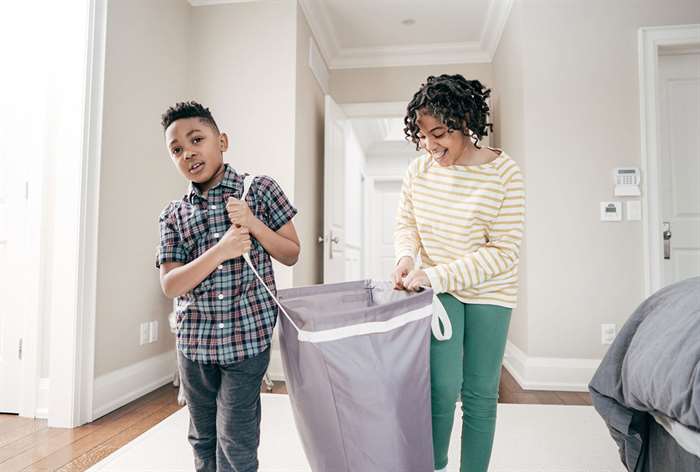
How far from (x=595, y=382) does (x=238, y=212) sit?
1040mm

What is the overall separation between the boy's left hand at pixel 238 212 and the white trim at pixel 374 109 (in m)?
3.34

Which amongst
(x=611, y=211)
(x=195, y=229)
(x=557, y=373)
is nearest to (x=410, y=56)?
(x=611, y=211)

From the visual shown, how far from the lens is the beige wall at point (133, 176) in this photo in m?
2.43

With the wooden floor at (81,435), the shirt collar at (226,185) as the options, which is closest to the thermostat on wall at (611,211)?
the wooden floor at (81,435)

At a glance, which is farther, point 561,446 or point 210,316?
point 561,446

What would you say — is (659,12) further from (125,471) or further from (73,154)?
(125,471)

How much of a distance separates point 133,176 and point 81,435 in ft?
4.20

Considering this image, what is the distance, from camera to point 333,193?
151 inches

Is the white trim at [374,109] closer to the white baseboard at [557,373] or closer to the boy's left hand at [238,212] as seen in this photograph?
the white baseboard at [557,373]

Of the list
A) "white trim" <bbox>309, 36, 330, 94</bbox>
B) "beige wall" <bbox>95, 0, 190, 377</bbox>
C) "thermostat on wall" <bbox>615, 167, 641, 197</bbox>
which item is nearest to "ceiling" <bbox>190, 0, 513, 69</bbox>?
"white trim" <bbox>309, 36, 330, 94</bbox>

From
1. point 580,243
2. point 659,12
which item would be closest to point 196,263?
point 580,243

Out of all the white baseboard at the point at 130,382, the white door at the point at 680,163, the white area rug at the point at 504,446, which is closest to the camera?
the white area rug at the point at 504,446

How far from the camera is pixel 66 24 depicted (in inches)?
90.7

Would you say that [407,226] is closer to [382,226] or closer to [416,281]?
[416,281]
